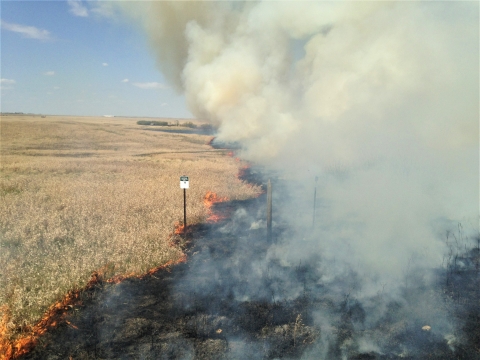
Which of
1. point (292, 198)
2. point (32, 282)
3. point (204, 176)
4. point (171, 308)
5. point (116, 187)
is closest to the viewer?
point (171, 308)

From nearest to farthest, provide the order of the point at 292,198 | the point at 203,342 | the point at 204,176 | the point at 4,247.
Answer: the point at 203,342, the point at 4,247, the point at 292,198, the point at 204,176

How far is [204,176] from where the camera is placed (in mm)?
17297

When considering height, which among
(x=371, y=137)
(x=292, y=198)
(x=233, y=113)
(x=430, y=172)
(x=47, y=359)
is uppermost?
(x=233, y=113)

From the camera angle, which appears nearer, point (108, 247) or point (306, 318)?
point (306, 318)

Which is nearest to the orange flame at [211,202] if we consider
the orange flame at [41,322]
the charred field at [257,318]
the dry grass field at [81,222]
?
the dry grass field at [81,222]

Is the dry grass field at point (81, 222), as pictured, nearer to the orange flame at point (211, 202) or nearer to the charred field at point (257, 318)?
the orange flame at point (211, 202)

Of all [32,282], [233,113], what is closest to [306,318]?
[32,282]

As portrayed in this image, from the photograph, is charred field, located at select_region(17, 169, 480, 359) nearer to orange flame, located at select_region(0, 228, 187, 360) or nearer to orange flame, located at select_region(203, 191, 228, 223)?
orange flame, located at select_region(0, 228, 187, 360)

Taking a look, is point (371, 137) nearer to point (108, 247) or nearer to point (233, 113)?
point (233, 113)

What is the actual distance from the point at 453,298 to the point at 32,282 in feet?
23.8

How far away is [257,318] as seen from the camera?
5176mm

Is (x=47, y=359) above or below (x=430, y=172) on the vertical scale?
below

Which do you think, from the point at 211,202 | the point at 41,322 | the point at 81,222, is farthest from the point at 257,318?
the point at 211,202

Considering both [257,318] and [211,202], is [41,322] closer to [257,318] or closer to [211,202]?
[257,318]
